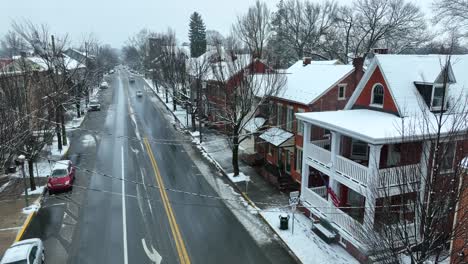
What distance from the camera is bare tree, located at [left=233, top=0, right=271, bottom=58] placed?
62037mm

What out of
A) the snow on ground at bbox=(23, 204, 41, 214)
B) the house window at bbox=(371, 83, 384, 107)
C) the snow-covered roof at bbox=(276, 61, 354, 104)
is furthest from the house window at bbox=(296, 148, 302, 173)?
the snow on ground at bbox=(23, 204, 41, 214)

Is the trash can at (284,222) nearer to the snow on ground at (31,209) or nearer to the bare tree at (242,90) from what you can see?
the bare tree at (242,90)

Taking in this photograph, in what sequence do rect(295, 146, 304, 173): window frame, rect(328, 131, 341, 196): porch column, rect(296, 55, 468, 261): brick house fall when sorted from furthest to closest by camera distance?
rect(295, 146, 304, 173): window frame
rect(328, 131, 341, 196): porch column
rect(296, 55, 468, 261): brick house

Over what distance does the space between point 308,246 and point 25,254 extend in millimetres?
12136

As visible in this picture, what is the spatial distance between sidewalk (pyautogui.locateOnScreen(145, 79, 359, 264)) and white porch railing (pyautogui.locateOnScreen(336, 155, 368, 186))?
11.6 ft

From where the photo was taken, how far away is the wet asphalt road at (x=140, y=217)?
637 inches

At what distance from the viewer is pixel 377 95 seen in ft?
63.8

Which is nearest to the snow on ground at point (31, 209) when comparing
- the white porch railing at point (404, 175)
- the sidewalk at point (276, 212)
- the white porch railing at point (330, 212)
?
the sidewalk at point (276, 212)

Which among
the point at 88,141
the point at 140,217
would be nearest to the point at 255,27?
the point at 88,141

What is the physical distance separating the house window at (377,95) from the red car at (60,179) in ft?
65.1

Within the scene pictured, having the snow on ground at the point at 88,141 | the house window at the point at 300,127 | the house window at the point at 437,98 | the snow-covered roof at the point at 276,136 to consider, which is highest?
the house window at the point at 437,98

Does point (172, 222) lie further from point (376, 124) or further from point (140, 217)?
point (376, 124)

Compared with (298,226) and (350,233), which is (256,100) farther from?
(350,233)

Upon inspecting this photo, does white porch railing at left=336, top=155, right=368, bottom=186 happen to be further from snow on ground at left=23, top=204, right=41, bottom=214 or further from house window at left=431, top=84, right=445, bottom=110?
snow on ground at left=23, top=204, right=41, bottom=214
